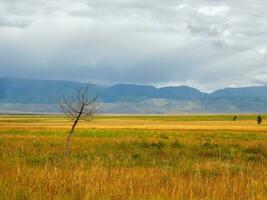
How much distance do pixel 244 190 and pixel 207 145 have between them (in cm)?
2358

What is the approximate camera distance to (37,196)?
26.2ft

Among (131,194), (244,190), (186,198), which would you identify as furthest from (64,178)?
(244,190)

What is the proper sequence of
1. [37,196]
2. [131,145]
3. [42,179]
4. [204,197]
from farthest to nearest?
[131,145], [42,179], [204,197], [37,196]

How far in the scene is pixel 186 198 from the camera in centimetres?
830

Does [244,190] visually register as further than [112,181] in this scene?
No

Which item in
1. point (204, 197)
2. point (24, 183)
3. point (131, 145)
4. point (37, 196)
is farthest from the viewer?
point (131, 145)

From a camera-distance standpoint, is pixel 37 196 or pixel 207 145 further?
pixel 207 145

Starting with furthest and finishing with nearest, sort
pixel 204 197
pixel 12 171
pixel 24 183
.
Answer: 1. pixel 12 171
2. pixel 24 183
3. pixel 204 197

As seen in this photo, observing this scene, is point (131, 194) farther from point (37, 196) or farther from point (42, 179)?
point (42, 179)

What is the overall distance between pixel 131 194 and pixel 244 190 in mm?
2783

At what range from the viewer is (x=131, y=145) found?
32.3m

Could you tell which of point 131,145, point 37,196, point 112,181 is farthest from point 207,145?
point 37,196

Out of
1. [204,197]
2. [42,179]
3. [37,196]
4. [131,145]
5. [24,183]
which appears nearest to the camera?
[37,196]

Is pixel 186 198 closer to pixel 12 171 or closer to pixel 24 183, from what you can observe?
pixel 24 183
